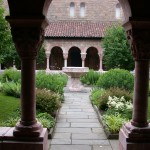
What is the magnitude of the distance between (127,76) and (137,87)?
351 inches

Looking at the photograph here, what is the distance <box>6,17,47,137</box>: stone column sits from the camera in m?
5.02

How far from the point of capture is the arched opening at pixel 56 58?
31.9 m

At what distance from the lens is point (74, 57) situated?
32250 millimetres

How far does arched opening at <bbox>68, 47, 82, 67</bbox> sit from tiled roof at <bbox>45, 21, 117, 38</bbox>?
238cm

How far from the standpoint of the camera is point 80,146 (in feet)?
21.4

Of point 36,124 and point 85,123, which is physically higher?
point 36,124

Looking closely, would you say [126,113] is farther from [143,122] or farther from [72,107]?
[143,122]

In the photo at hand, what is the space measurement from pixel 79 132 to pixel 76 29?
2341cm

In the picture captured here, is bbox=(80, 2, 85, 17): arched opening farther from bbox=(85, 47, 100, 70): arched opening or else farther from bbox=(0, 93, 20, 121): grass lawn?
bbox=(0, 93, 20, 121): grass lawn

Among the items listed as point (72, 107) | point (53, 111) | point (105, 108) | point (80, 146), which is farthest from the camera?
point (72, 107)

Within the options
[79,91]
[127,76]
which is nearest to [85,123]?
[127,76]

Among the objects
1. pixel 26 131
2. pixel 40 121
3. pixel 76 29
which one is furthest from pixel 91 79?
pixel 26 131

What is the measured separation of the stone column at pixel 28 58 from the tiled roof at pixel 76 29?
78.9ft

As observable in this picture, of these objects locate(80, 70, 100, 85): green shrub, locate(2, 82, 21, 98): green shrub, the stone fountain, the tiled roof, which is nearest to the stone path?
locate(2, 82, 21, 98): green shrub
